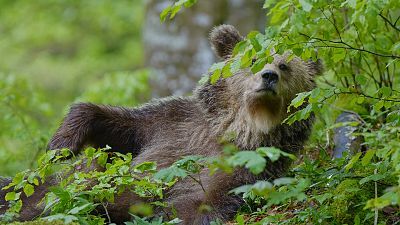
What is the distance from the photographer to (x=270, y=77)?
7.14 meters

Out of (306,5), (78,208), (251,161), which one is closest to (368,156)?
(306,5)

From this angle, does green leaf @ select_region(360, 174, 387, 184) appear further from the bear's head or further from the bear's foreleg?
the bear's foreleg

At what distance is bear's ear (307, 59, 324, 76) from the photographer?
8.12 m

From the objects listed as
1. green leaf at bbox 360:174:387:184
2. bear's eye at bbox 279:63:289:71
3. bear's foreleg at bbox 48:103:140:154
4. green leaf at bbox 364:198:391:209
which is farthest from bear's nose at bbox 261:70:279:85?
green leaf at bbox 364:198:391:209

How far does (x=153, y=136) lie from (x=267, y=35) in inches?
114

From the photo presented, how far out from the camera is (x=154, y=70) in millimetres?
12234

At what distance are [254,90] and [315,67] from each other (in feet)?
3.63

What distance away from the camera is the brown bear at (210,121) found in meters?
7.40

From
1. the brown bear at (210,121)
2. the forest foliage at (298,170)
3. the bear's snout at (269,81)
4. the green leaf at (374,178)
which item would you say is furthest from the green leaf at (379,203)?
the bear's snout at (269,81)

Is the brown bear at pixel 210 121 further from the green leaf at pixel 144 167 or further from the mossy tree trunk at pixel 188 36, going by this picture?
the mossy tree trunk at pixel 188 36

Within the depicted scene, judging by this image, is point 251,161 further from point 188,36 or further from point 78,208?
point 188,36

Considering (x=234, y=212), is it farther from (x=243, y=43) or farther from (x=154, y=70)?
(x=154, y=70)

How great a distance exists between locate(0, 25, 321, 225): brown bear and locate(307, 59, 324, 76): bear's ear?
10 mm

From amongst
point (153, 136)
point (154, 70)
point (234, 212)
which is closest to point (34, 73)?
point (154, 70)
